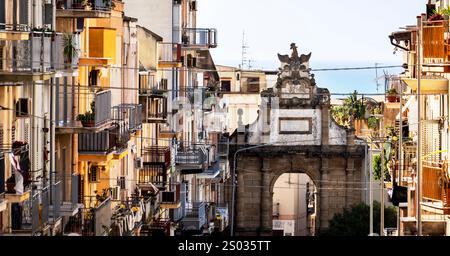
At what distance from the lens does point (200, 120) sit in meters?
79.1

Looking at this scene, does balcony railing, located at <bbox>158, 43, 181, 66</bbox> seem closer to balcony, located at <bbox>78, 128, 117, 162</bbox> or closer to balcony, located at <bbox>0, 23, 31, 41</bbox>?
balcony, located at <bbox>78, 128, 117, 162</bbox>

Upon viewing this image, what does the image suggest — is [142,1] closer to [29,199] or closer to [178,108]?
[178,108]

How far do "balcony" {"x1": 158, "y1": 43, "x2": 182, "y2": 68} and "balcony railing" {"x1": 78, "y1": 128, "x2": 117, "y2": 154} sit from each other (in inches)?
755

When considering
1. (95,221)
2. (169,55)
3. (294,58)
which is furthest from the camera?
(294,58)

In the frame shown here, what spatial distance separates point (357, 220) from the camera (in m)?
81.9

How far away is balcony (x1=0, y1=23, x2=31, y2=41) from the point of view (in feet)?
99.6

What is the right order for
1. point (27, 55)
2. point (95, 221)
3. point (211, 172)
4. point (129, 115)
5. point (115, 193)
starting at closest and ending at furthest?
point (27, 55), point (95, 221), point (115, 193), point (129, 115), point (211, 172)

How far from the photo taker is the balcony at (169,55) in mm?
63094

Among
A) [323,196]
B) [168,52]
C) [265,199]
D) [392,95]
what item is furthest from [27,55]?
[265,199]

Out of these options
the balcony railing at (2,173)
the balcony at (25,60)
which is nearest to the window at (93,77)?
the balcony at (25,60)

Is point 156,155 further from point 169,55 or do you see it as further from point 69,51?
point 69,51

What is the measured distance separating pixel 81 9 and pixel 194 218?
25.2 m

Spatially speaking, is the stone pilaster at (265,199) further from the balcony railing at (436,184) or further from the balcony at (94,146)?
the balcony railing at (436,184)

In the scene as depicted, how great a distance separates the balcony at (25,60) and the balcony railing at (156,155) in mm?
23924
